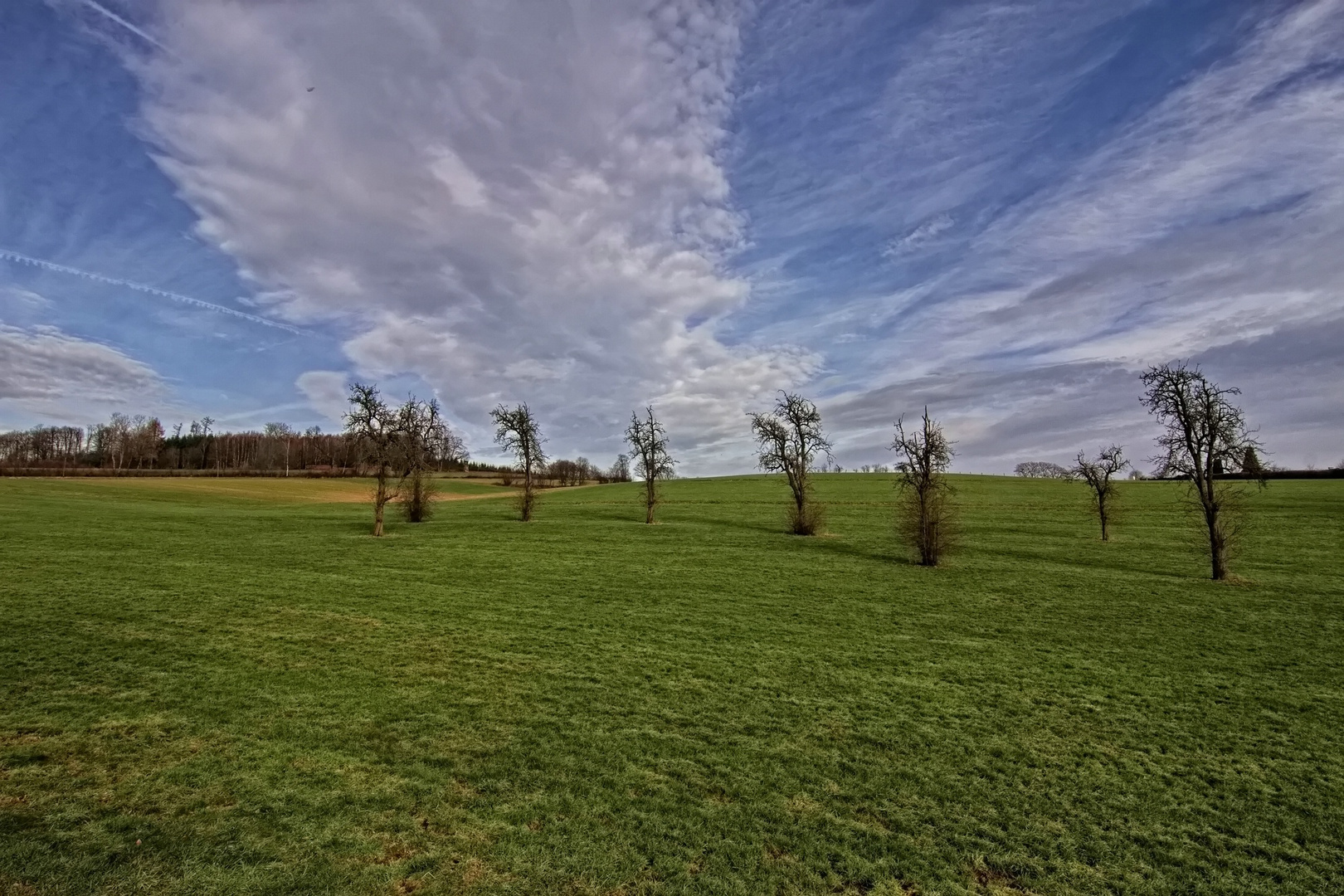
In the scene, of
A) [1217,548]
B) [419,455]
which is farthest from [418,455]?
[1217,548]

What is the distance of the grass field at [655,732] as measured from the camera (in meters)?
6.26

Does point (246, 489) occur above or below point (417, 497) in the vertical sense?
above

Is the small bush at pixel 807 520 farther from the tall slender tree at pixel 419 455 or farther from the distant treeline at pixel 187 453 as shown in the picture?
the distant treeline at pixel 187 453

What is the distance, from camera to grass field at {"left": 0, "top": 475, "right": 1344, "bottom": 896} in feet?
20.5

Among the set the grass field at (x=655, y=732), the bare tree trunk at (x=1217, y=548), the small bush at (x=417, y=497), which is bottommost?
the grass field at (x=655, y=732)

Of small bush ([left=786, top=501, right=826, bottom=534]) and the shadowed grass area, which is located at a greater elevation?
the shadowed grass area

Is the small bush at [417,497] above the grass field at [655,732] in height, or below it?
above

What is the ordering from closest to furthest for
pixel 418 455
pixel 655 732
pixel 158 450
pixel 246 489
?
pixel 655 732 → pixel 418 455 → pixel 246 489 → pixel 158 450

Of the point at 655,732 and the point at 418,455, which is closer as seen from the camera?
the point at 655,732

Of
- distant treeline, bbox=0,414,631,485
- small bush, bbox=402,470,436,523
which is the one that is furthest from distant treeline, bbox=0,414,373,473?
small bush, bbox=402,470,436,523

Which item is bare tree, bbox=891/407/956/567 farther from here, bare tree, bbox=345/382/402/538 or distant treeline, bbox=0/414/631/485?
distant treeline, bbox=0/414/631/485

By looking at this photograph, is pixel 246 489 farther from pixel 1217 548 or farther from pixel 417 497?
pixel 1217 548

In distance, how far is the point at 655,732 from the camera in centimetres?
952

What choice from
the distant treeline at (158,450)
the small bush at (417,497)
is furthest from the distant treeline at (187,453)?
the small bush at (417,497)
